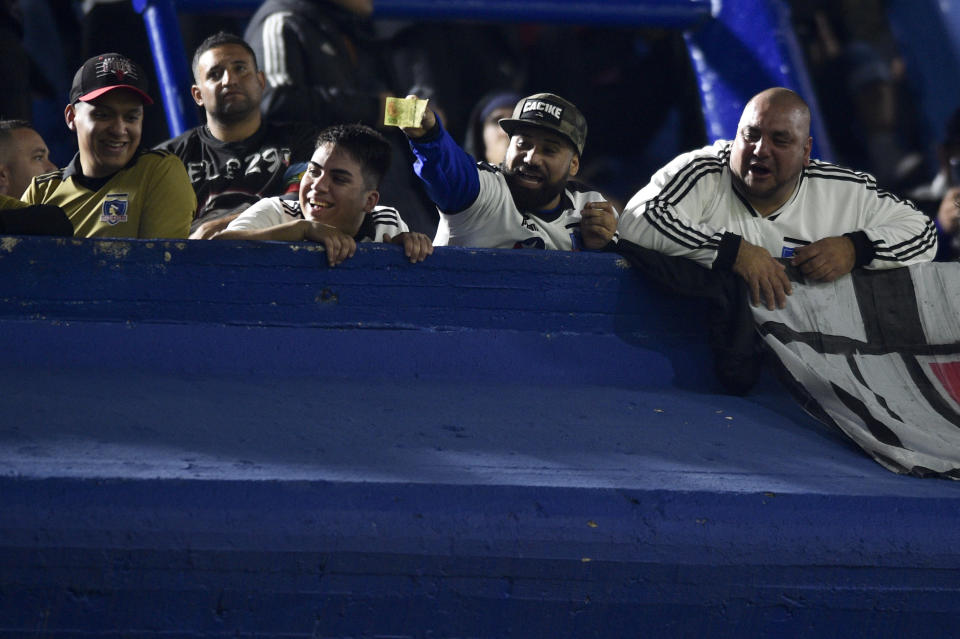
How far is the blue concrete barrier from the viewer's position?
5.71 ft

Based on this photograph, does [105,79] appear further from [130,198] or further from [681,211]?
[681,211]

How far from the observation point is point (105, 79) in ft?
9.52

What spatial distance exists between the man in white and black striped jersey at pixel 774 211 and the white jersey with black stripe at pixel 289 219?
2.21 ft

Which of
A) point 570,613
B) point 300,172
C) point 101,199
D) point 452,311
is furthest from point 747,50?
point 570,613

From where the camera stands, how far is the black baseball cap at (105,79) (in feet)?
9.50

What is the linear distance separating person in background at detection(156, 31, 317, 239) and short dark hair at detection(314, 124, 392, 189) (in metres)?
0.49

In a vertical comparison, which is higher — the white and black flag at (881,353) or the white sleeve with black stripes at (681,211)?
the white sleeve with black stripes at (681,211)

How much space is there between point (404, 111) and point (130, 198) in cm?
87

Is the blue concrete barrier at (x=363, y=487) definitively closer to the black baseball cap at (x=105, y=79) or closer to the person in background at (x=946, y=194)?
the black baseball cap at (x=105, y=79)

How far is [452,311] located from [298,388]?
465 mm

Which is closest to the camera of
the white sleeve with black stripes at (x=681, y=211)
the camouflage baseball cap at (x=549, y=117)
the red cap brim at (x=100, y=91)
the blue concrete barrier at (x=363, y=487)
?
the blue concrete barrier at (x=363, y=487)

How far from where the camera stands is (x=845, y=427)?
2.32 metres

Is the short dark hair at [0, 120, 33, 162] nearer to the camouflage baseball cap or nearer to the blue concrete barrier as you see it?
the blue concrete barrier

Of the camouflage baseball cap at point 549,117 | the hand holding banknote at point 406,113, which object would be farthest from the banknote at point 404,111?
the camouflage baseball cap at point 549,117
